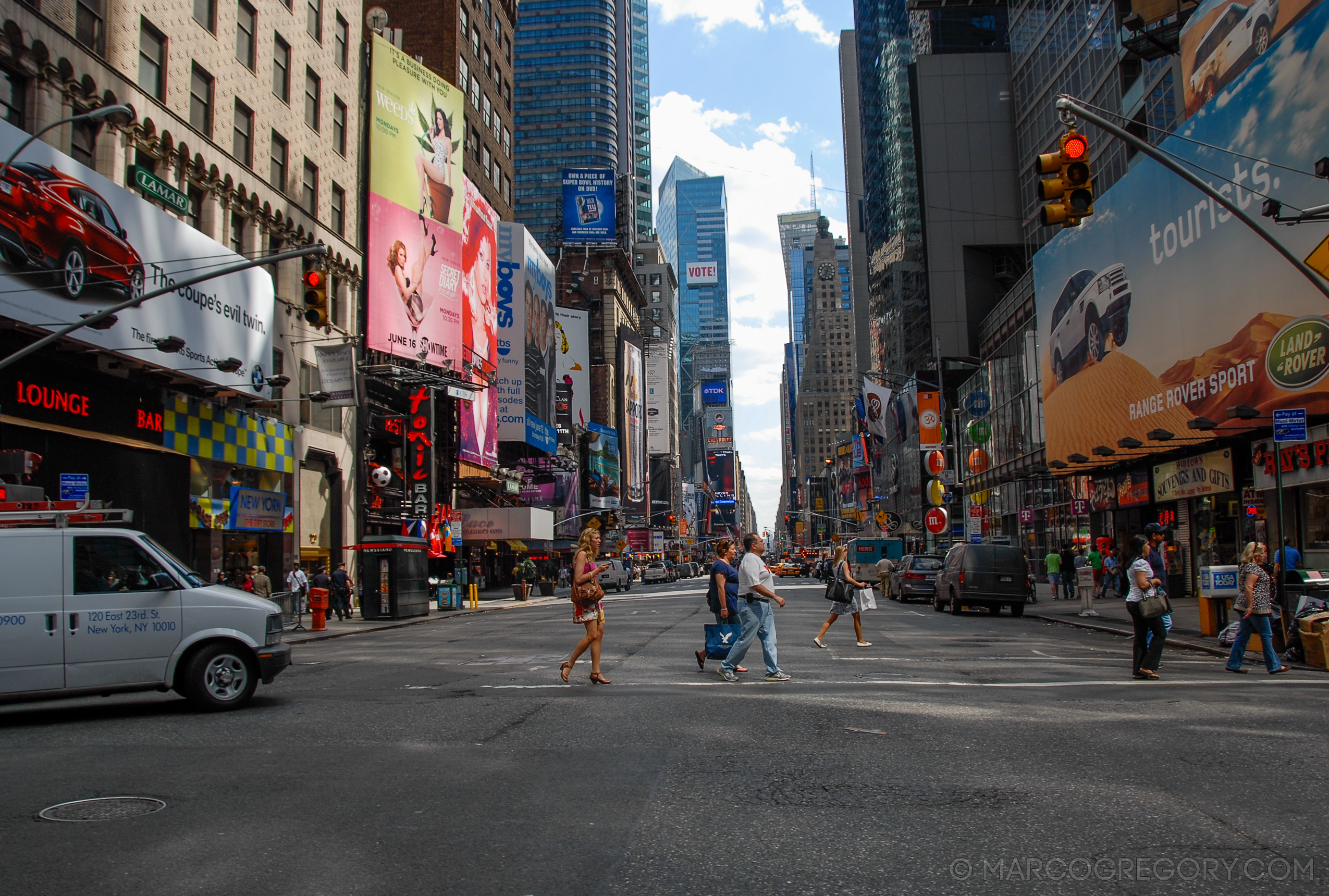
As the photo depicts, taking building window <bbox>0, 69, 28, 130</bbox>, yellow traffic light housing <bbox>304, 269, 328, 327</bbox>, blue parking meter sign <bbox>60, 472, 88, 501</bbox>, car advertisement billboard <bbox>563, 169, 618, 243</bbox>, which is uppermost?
car advertisement billboard <bbox>563, 169, 618, 243</bbox>

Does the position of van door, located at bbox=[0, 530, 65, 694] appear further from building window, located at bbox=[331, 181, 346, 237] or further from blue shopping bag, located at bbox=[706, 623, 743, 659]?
building window, located at bbox=[331, 181, 346, 237]

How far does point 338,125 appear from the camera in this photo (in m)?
41.3

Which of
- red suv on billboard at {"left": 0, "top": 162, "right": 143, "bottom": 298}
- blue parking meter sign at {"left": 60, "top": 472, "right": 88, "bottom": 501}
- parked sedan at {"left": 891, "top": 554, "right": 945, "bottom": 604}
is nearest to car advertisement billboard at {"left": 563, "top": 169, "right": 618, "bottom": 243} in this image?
parked sedan at {"left": 891, "top": 554, "right": 945, "bottom": 604}

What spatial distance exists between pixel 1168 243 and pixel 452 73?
3989 cm

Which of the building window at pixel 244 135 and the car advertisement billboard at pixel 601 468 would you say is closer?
the building window at pixel 244 135

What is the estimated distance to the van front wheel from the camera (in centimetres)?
1079

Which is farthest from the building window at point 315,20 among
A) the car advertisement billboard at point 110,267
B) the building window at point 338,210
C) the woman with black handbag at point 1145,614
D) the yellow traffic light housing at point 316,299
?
the woman with black handbag at point 1145,614

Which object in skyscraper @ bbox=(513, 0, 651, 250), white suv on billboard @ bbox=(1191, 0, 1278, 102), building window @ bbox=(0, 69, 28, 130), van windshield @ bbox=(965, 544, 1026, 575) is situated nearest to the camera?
building window @ bbox=(0, 69, 28, 130)

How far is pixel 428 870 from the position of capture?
5117 mm

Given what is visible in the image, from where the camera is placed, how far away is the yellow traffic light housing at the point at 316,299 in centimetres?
1644

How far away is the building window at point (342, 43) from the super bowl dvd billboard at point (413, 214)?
5.45 feet

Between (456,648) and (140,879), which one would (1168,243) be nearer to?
(456,648)

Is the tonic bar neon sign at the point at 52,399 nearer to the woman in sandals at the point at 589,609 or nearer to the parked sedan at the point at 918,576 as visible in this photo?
the woman in sandals at the point at 589,609

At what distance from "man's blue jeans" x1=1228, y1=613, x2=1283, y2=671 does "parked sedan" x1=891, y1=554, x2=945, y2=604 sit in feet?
75.4
